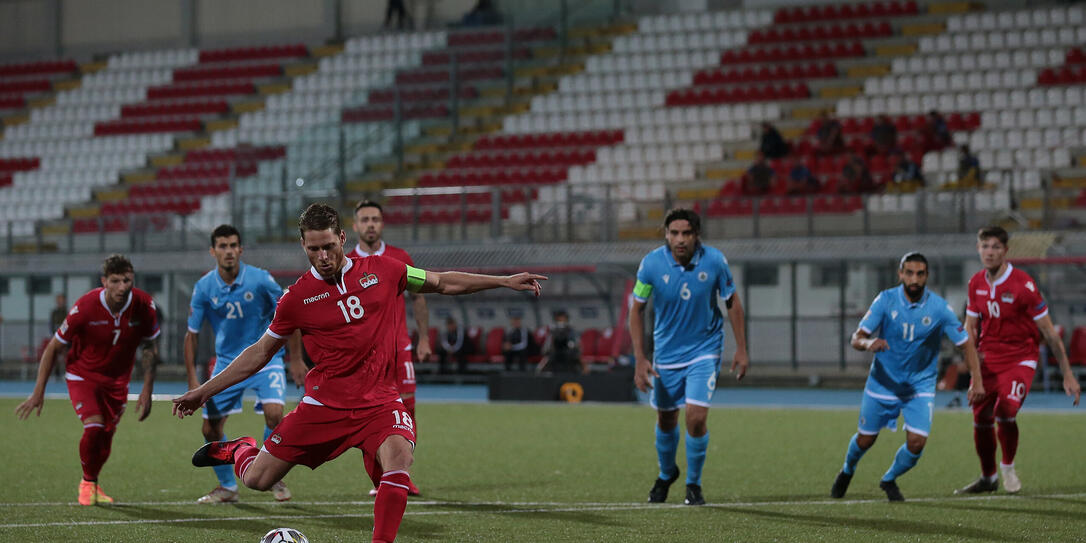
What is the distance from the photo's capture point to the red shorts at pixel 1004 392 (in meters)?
9.80

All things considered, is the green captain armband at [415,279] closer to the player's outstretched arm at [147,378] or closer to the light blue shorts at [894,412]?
the player's outstretched arm at [147,378]

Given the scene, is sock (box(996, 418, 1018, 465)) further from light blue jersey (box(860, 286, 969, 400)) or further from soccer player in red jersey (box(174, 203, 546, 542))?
soccer player in red jersey (box(174, 203, 546, 542))

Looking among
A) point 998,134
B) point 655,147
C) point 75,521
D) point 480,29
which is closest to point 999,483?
point 75,521

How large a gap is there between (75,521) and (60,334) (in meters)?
1.48

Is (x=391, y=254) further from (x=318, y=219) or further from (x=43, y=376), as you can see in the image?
(x=318, y=219)

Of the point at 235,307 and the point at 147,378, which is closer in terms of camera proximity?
the point at 147,378

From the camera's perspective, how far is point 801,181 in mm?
23594

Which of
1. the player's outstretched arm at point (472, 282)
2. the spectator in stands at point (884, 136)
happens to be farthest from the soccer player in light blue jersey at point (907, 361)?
the spectator in stands at point (884, 136)

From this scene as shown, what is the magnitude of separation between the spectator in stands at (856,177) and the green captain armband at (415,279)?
17397 mm

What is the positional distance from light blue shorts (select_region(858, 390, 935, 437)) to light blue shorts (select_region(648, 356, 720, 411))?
1101 mm

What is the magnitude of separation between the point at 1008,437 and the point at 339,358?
19.2 feet

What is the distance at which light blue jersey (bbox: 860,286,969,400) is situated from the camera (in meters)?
9.23

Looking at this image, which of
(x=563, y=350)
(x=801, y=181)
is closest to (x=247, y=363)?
(x=563, y=350)

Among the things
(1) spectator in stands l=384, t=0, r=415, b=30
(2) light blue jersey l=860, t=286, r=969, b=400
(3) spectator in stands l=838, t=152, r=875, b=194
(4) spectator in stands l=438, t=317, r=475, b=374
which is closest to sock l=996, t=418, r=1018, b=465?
(2) light blue jersey l=860, t=286, r=969, b=400
